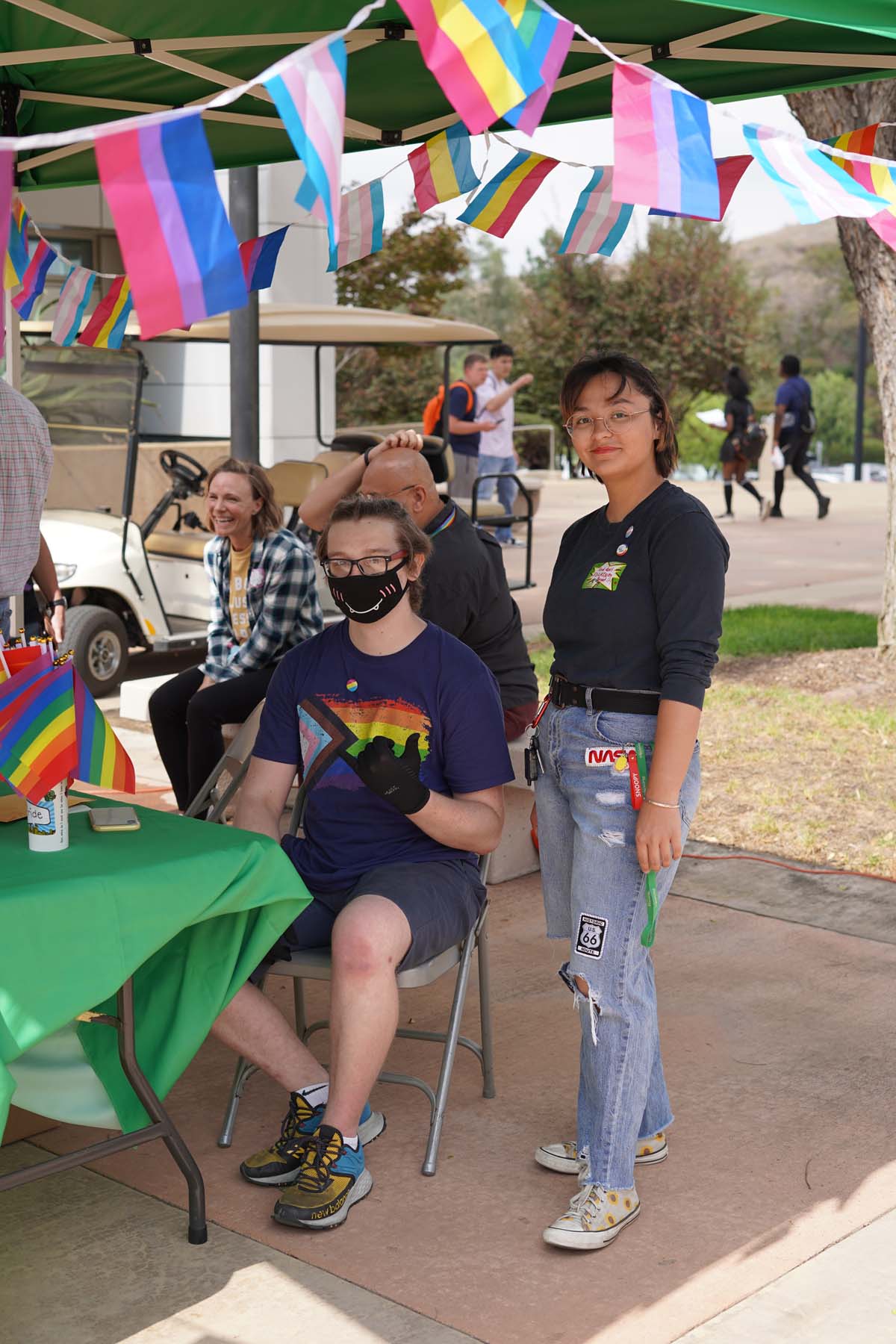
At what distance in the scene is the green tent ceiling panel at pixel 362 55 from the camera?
383 cm

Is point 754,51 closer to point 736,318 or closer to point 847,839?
point 847,839

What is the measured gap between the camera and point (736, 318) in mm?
32312

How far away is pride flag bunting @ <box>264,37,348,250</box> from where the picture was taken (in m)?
2.38

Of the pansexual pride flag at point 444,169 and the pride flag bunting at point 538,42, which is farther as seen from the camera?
the pansexual pride flag at point 444,169

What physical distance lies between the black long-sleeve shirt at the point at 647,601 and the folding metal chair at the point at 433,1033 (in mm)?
746

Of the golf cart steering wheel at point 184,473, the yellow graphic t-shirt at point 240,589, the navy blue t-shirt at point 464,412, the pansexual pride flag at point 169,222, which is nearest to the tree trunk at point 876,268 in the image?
the golf cart steering wheel at point 184,473

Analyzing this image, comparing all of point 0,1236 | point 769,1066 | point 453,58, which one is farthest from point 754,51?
point 0,1236

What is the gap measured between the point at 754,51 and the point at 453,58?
182 centimetres

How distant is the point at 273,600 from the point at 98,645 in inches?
145

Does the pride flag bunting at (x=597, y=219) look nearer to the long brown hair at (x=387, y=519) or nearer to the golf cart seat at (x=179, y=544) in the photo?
the long brown hair at (x=387, y=519)

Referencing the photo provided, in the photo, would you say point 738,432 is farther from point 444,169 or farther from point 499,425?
point 444,169

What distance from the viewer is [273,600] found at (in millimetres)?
5527

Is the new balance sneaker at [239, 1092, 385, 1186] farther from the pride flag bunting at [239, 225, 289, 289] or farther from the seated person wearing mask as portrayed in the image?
the pride flag bunting at [239, 225, 289, 289]

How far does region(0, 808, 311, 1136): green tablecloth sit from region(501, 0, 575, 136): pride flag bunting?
1530mm
